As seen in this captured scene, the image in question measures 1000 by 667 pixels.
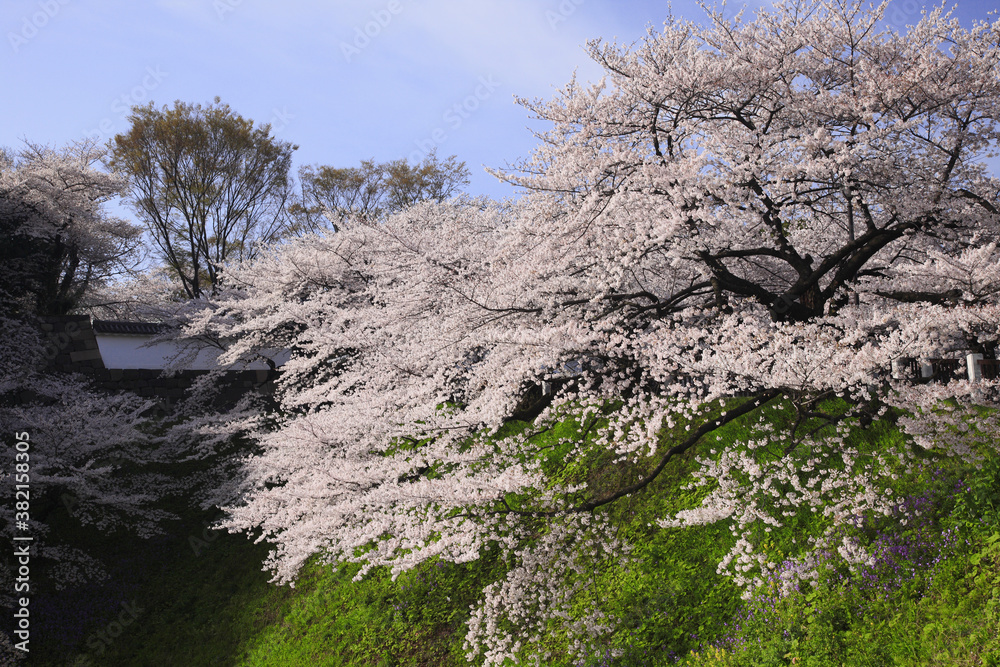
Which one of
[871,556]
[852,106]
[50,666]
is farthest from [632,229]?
[50,666]

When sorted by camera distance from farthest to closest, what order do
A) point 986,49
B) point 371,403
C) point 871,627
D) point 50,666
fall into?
point 50,666 → point 371,403 → point 986,49 → point 871,627

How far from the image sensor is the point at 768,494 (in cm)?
674

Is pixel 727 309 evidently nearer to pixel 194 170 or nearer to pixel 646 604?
pixel 646 604

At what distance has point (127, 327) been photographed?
55.0ft

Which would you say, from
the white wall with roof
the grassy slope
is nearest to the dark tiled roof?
the white wall with roof

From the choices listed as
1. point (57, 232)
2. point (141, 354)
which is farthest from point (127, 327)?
point (57, 232)

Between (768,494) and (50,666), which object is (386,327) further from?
(50,666)

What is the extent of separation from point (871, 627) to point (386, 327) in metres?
6.58

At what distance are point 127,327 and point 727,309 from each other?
15899 millimetres

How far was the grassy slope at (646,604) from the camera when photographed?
17.1ft

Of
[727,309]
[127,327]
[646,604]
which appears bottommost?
[646,604]

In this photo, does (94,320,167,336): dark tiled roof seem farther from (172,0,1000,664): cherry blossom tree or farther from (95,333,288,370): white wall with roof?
(172,0,1000,664): cherry blossom tree

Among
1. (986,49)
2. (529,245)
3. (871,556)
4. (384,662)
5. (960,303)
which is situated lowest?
(384,662)

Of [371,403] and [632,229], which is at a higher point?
[632,229]
